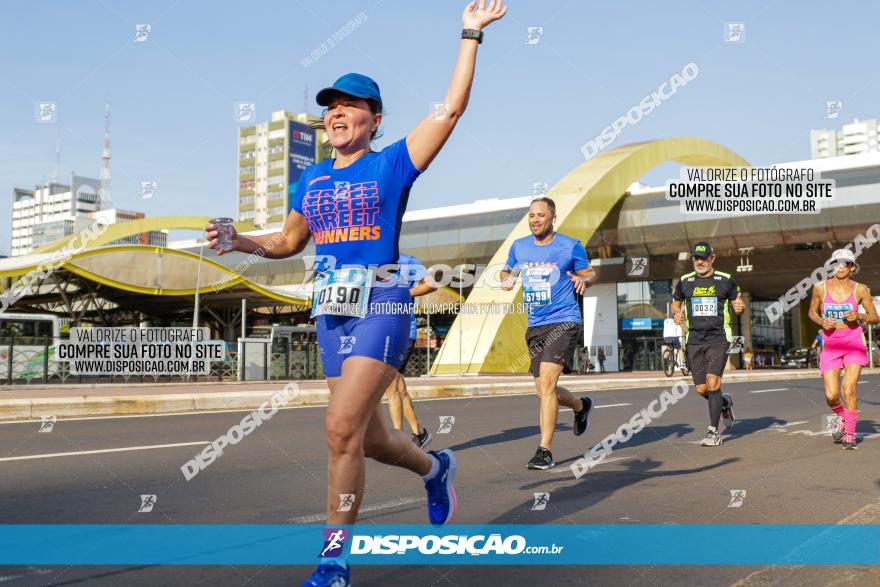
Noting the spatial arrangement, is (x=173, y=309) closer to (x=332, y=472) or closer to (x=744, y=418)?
(x=744, y=418)

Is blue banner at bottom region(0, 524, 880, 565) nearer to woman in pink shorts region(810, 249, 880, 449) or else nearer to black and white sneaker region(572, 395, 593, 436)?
black and white sneaker region(572, 395, 593, 436)

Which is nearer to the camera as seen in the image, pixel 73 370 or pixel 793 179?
pixel 73 370

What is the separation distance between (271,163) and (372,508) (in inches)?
6273

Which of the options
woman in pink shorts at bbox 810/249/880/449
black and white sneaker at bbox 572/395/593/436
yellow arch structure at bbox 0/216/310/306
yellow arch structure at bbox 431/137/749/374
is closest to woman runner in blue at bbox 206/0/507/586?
black and white sneaker at bbox 572/395/593/436

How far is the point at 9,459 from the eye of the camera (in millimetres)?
6957

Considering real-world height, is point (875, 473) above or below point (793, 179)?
below

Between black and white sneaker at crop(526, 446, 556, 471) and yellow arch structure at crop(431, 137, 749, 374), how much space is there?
2253cm

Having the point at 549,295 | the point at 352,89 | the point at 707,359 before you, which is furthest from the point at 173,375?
the point at 352,89

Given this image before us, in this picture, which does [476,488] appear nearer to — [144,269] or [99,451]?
[99,451]

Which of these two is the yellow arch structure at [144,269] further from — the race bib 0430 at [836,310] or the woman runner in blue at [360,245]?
the woman runner in blue at [360,245]

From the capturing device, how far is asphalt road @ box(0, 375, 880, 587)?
11.1 feet

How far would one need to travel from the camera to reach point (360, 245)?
342cm

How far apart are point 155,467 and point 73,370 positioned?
1988cm

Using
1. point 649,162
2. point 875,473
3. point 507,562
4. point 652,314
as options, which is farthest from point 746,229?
point 507,562
